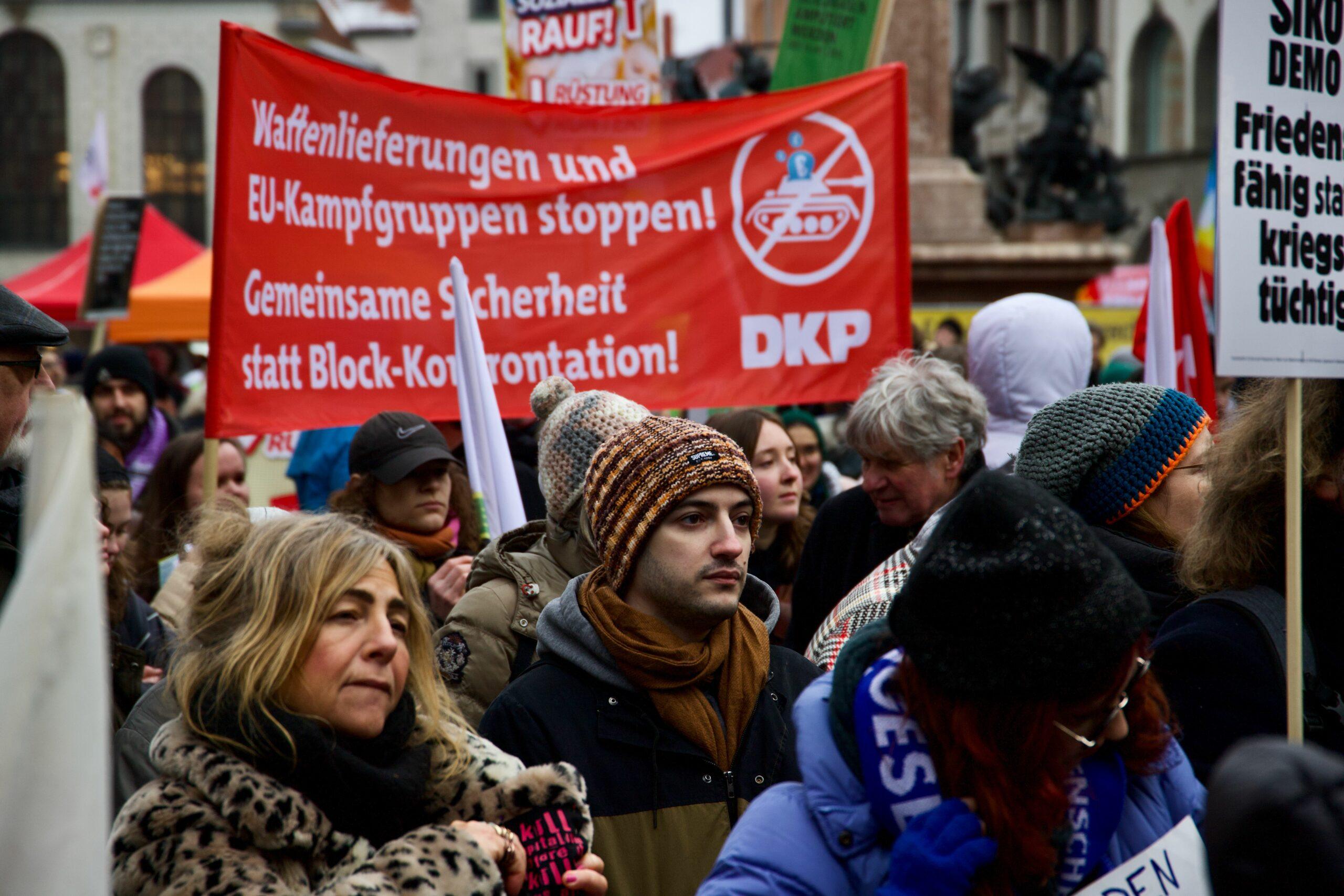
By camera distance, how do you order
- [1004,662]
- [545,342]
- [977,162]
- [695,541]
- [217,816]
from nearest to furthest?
[1004,662], [217,816], [695,541], [545,342], [977,162]

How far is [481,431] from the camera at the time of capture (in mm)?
4246

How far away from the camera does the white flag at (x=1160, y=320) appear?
5250 mm

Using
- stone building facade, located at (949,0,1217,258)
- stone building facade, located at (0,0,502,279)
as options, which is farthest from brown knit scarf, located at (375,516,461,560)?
stone building facade, located at (949,0,1217,258)

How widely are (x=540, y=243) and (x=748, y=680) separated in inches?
102

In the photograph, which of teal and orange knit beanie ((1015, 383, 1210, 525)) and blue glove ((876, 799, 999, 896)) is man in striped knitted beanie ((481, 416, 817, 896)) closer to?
teal and orange knit beanie ((1015, 383, 1210, 525))

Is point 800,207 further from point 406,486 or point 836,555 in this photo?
point 406,486

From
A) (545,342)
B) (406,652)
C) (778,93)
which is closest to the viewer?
(406,652)

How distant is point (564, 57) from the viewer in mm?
7082

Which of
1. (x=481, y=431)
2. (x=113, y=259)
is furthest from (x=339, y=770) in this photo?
(x=113, y=259)

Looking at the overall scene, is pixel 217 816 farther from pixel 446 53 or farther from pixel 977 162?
pixel 446 53

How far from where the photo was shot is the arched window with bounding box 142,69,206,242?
124 feet

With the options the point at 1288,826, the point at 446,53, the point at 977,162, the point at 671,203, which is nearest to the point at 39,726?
the point at 1288,826

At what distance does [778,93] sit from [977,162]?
15517mm

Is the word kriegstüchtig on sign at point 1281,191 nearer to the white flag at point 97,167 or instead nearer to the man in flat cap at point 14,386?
the man in flat cap at point 14,386
